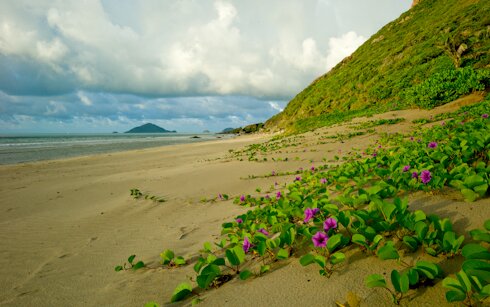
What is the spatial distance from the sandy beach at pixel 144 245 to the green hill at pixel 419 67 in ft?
35.9

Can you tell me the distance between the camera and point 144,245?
13.4ft

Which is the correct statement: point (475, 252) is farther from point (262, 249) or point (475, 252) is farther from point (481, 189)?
point (262, 249)

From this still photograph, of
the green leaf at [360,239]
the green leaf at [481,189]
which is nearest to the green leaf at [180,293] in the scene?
the green leaf at [360,239]

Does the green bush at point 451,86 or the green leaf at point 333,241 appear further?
the green bush at point 451,86

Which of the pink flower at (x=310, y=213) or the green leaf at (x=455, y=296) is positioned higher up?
the green leaf at (x=455, y=296)

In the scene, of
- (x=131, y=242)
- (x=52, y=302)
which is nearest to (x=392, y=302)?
(x=52, y=302)

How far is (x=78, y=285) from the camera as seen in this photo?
10.0 ft

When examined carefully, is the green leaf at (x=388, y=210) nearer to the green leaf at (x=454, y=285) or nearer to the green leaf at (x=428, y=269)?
the green leaf at (x=428, y=269)

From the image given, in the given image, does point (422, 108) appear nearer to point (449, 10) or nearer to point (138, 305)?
point (138, 305)

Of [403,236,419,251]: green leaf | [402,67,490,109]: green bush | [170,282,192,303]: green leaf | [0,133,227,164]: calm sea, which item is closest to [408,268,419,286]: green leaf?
[403,236,419,251]: green leaf

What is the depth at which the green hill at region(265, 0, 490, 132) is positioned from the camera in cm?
1505

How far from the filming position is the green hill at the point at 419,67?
15.0 metres

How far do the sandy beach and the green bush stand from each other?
982cm

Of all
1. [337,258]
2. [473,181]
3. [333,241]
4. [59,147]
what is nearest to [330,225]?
[333,241]
